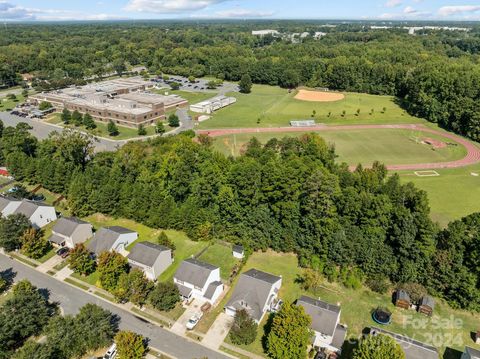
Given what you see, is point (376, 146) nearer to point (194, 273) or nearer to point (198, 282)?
point (194, 273)

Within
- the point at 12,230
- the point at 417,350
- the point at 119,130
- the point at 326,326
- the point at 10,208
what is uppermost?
the point at 12,230

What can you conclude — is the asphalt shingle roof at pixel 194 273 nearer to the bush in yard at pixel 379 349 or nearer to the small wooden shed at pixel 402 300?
the bush in yard at pixel 379 349

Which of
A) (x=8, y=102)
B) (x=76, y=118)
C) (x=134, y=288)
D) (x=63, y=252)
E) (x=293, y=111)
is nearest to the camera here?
(x=134, y=288)

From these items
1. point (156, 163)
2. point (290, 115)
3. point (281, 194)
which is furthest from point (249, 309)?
point (290, 115)

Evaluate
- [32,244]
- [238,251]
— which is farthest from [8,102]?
[238,251]

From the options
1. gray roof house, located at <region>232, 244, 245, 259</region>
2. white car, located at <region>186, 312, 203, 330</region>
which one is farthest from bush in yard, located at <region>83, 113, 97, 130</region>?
white car, located at <region>186, 312, 203, 330</region>

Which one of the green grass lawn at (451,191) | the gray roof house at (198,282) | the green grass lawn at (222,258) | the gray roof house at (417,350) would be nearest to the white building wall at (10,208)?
the gray roof house at (198,282)
